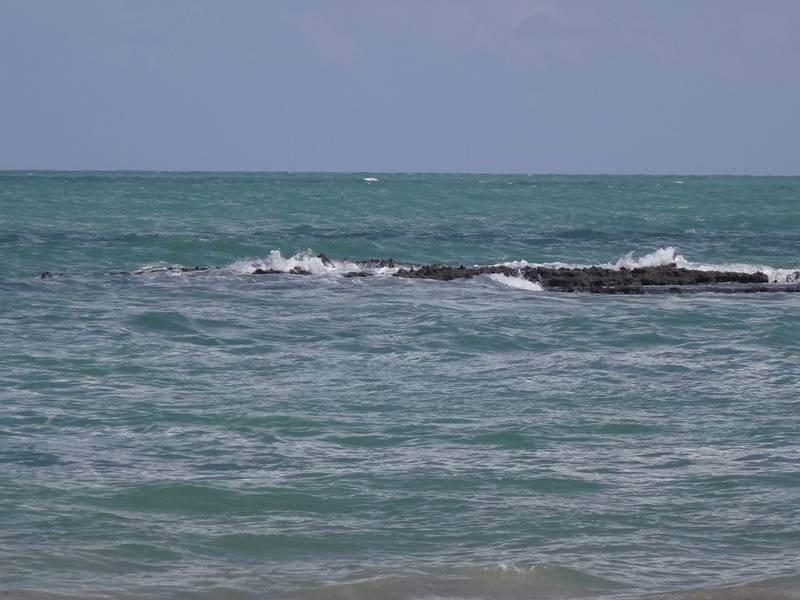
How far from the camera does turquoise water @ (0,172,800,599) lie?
8.12 meters

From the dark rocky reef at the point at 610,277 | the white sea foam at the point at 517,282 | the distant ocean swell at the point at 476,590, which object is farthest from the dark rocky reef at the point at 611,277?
the distant ocean swell at the point at 476,590

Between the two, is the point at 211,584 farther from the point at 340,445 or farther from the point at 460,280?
A: the point at 460,280

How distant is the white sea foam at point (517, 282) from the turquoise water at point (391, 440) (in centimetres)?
33

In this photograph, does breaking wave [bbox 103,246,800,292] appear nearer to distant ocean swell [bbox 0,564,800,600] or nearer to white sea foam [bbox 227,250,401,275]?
white sea foam [bbox 227,250,401,275]

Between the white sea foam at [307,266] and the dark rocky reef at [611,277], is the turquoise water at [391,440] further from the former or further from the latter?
the white sea foam at [307,266]

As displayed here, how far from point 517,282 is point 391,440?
11.8m

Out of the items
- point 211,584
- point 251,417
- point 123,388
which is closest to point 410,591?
point 211,584

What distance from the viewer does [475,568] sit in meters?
8.02

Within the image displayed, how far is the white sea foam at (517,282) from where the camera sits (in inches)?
866

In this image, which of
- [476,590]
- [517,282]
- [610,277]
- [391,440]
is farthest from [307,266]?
[476,590]

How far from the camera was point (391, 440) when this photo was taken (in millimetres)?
10945

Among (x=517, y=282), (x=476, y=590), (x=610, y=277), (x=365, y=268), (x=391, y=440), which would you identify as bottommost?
(x=476, y=590)

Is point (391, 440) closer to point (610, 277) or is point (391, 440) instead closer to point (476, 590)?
point (476, 590)

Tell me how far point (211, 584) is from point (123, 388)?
213 inches
